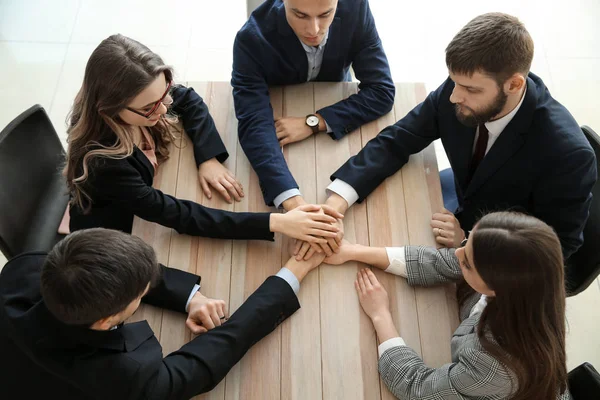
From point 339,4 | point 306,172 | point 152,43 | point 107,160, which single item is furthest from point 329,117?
point 152,43

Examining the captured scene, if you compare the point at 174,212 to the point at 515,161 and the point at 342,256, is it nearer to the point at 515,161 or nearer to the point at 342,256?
the point at 342,256

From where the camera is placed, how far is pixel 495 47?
1636 millimetres

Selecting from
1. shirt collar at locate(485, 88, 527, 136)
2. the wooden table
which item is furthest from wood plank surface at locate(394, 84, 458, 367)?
shirt collar at locate(485, 88, 527, 136)

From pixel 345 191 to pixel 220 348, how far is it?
62 cm

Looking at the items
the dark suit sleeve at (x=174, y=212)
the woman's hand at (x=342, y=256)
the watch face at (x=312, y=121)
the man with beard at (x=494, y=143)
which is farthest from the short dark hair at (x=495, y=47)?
the dark suit sleeve at (x=174, y=212)

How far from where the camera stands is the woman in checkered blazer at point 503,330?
4.43 ft

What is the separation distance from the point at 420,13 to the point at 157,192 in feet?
8.10

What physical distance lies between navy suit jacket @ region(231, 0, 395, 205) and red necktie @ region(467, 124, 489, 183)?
1.12 ft

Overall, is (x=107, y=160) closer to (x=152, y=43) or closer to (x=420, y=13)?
(x=152, y=43)

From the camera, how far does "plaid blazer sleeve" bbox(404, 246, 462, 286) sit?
1.69 m

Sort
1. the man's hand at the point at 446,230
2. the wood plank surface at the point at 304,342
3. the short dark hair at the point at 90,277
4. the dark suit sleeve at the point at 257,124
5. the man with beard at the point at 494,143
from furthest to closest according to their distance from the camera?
the dark suit sleeve at the point at 257,124 < the man's hand at the point at 446,230 < the man with beard at the point at 494,143 < the wood plank surface at the point at 304,342 < the short dark hair at the point at 90,277

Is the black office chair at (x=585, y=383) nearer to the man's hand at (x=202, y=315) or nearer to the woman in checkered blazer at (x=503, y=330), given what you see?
the woman in checkered blazer at (x=503, y=330)

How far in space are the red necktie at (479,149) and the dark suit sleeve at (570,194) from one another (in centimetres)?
23

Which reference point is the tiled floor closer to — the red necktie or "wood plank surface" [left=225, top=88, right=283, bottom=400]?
the red necktie
